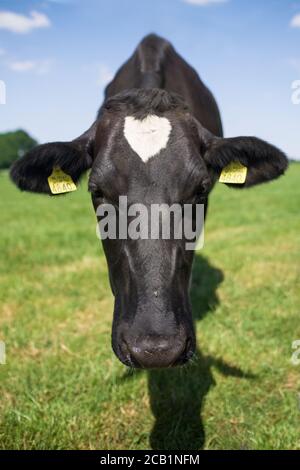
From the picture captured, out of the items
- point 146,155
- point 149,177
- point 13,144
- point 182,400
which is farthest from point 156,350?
point 13,144

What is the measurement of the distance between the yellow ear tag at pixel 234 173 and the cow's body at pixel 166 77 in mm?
1466

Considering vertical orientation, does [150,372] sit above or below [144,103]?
below

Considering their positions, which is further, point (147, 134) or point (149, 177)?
point (147, 134)

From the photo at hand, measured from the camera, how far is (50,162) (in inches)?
125

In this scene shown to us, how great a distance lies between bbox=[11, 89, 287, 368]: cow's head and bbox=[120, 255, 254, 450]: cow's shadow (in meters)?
0.60

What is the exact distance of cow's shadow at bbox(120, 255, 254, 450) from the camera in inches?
130

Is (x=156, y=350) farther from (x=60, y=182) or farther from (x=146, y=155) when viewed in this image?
(x=60, y=182)

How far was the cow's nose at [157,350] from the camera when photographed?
2.28 meters

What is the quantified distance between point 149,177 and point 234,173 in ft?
2.90

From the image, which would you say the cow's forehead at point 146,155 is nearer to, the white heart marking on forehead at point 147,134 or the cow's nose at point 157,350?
the white heart marking on forehead at point 147,134

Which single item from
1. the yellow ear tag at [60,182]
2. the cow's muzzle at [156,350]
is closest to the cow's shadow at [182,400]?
the cow's muzzle at [156,350]

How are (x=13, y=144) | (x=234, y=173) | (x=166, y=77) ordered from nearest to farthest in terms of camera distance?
(x=234, y=173) < (x=166, y=77) < (x=13, y=144)

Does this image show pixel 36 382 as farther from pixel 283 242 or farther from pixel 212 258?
pixel 283 242

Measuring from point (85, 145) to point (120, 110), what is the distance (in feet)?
1.06
